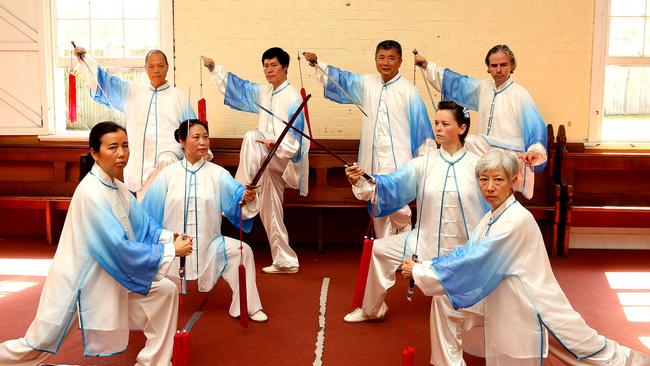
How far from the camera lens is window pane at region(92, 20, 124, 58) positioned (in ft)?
20.8

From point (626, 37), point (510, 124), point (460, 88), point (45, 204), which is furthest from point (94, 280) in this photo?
point (626, 37)

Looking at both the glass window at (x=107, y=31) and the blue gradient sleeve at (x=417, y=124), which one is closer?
the blue gradient sleeve at (x=417, y=124)

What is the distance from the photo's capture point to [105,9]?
6.32 metres

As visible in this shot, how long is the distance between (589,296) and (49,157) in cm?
482

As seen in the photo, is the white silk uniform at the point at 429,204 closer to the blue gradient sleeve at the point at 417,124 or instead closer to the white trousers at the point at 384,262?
the white trousers at the point at 384,262

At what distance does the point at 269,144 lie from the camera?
15.9 ft

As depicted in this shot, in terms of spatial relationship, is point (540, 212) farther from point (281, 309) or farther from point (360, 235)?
point (281, 309)

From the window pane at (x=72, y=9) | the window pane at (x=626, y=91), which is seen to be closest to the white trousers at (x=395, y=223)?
the window pane at (x=626, y=91)

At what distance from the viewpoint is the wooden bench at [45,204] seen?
5.87 metres

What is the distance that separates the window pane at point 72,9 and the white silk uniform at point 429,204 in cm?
402

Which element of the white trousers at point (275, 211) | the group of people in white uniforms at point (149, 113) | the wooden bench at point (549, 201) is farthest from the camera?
the wooden bench at point (549, 201)

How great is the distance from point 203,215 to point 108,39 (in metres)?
3.20

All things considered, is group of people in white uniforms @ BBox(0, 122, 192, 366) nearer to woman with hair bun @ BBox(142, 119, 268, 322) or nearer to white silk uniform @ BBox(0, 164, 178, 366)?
white silk uniform @ BBox(0, 164, 178, 366)

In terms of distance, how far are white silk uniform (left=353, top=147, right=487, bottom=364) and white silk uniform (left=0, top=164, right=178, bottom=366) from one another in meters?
1.25
